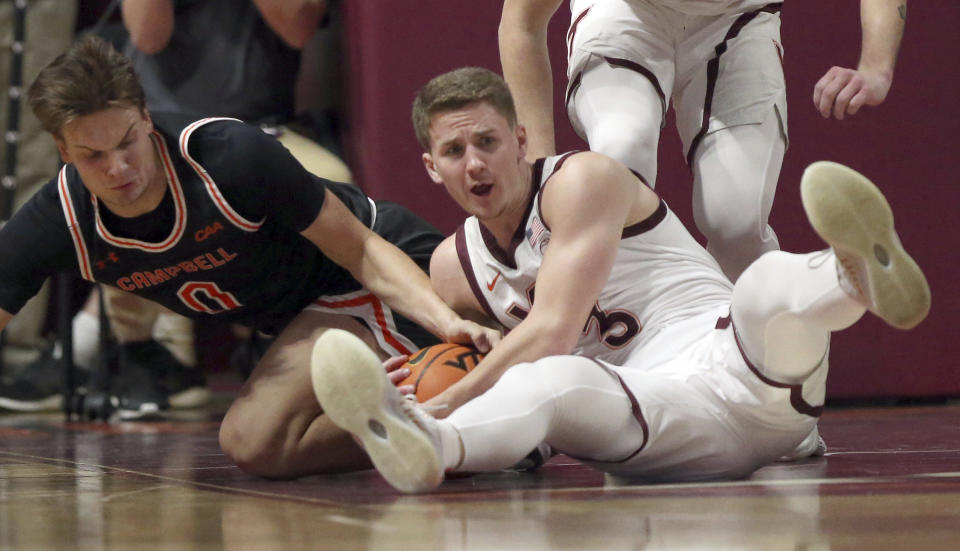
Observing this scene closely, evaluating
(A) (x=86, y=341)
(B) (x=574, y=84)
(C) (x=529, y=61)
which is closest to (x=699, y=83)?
(B) (x=574, y=84)

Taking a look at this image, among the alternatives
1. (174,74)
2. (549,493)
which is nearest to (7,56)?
(174,74)

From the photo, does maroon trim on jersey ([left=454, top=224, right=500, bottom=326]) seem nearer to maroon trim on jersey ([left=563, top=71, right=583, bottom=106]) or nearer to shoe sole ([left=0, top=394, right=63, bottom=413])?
maroon trim on jersey ([left=563, top=71, right=583, bottom=106])

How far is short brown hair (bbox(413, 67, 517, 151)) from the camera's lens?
2553mm

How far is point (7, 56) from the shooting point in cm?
607

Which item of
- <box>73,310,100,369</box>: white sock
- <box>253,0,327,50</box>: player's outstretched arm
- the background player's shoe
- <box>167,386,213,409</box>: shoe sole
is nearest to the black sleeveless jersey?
the background player's shoe

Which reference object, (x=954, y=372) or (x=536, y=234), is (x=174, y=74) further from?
(x=954, y=372)

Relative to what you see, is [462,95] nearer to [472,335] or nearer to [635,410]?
[472,335]

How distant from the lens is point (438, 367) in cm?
260

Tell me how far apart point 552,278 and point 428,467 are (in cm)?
50

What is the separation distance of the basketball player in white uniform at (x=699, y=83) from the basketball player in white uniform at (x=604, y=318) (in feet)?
1.15

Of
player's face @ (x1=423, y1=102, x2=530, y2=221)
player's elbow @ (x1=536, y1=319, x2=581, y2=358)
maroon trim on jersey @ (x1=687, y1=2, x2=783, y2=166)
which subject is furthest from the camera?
maroon trim on jersey @ (x1=687, y1=2, x2=783, y2=166)

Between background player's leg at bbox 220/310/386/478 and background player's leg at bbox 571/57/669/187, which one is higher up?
background player's leg at bbox 571/57/669/187

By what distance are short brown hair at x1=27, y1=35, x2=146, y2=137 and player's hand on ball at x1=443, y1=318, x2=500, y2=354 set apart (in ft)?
2.82

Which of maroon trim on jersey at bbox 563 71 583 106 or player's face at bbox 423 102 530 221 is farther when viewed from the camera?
maroon trim on jersey at bbox 563 71 583 106
